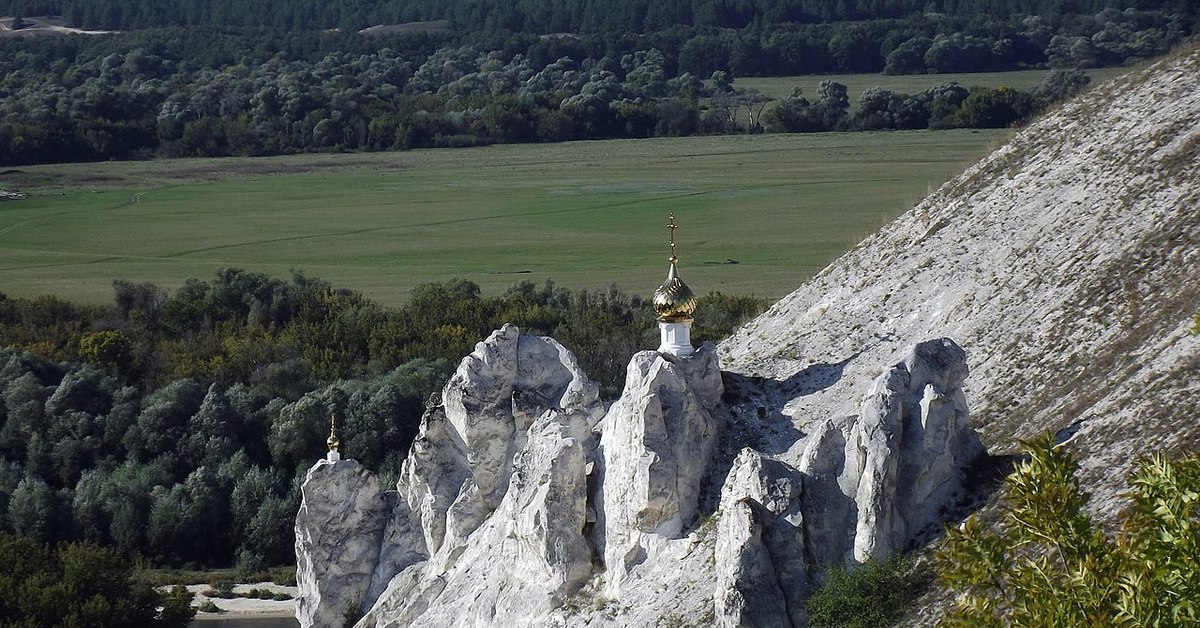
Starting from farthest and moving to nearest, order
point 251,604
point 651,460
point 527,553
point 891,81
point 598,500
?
point 891,81, point 251,604, point 527,553, point 598,500, point 651,460

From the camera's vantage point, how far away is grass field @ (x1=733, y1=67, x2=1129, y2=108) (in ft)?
476

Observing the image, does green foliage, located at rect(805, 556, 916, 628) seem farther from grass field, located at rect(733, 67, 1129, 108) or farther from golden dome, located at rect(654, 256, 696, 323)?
grass field, located at rect(733, 67, 1129, 108)

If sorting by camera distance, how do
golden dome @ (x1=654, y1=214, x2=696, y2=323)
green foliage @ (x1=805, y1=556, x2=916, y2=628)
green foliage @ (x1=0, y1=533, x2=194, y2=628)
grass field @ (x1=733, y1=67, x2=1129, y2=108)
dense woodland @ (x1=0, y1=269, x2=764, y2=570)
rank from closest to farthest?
1. green foliage @ (x1=805, y1=556, x2=916, y2=628)
2. golden dome @ (x1=654, y1=214, x2=696, y2=323)
3. green foliage @ (x1=0, y1=533, x2=194, y2=628)
4. dense woodland @ (x1=0, y1=269, x2=764, y2=570)
5. grass field @ (x1=733, y1=67, x2=1129, y2=108)

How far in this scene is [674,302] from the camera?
94.1 ft

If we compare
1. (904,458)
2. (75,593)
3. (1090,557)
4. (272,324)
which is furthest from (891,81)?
(1090,557)

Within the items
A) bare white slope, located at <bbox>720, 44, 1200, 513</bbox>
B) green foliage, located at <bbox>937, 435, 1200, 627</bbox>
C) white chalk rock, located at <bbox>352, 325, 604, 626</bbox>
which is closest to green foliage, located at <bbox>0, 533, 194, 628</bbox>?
white chalk rock, located at <bbox>352, 325, 604, 626</bbox>

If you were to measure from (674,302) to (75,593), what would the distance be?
17.3 metres

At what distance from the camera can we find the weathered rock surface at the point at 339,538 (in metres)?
32.4

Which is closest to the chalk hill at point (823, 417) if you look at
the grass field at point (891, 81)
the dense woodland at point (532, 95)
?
the dense woodland at point (532, 95)

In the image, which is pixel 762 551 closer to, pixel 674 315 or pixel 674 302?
pixel 674 315

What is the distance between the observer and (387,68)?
629 feet

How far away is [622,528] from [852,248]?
918cm

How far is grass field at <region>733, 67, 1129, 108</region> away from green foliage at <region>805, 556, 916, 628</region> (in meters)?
111

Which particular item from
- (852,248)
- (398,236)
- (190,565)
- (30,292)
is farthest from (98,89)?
(852,248)
